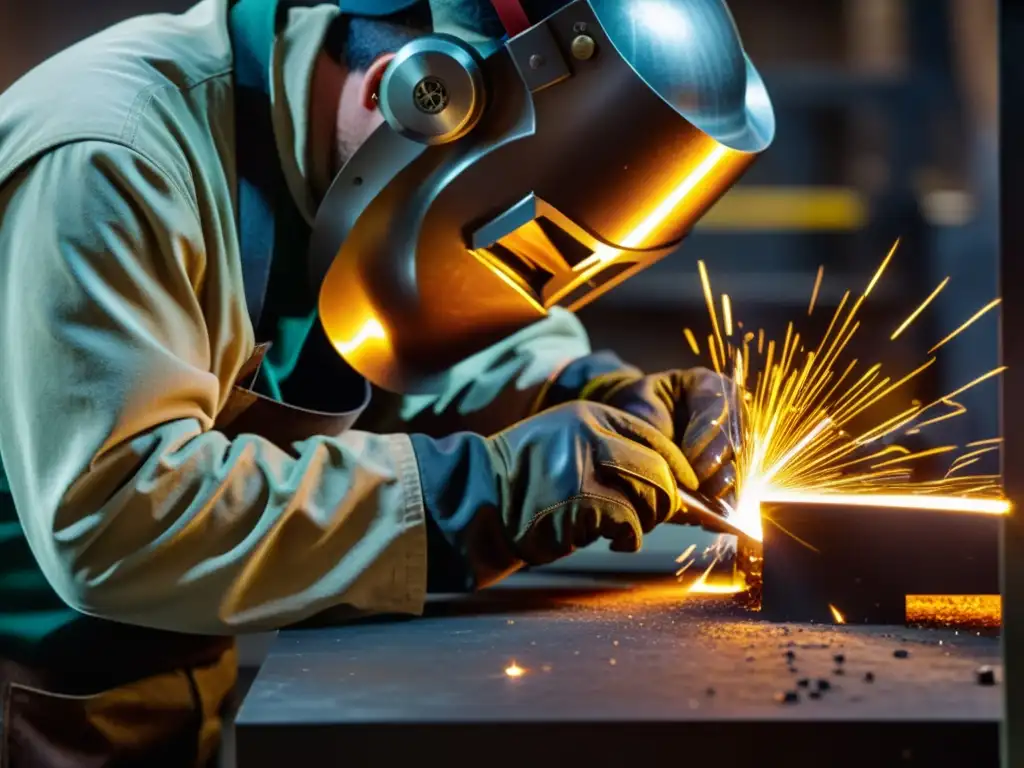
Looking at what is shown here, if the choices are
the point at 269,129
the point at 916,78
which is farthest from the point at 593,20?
the point at 916,78

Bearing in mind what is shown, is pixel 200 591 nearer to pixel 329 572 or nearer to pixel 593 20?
pixel 329 572

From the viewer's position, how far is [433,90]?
132 cm

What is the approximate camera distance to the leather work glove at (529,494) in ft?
4.24

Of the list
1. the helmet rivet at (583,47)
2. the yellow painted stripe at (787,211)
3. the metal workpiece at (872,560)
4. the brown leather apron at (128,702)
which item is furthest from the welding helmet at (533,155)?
the yellow painted stripe at (787,211)

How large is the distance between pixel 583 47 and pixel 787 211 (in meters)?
3.35

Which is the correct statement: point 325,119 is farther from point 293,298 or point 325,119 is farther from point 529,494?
point 529,494

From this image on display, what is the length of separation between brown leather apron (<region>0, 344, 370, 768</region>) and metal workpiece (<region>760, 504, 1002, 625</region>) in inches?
23.2

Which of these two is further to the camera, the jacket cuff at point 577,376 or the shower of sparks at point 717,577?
the jacket cuff at point 577,376

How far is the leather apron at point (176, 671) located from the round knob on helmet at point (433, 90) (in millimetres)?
168

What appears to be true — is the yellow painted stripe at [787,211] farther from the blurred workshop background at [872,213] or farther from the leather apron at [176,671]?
the leather apron at [176,671]

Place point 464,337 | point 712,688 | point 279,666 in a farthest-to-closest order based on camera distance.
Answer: point 464,337 → point 279,666 → point 712,688

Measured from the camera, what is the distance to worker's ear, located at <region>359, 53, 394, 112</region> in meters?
1.41

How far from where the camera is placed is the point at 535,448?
1324mm

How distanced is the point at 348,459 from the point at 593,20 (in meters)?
0.49
